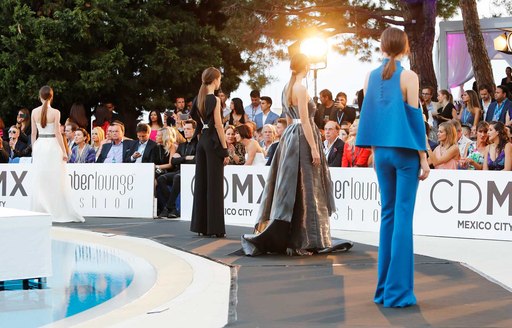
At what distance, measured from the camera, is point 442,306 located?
275 inches

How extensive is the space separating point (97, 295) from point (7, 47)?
17.2 meters

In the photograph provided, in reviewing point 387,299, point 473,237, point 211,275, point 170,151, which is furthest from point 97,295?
point 170,151

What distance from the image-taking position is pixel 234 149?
51.6 feet

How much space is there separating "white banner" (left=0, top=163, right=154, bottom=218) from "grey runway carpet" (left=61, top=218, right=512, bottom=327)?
485 cm

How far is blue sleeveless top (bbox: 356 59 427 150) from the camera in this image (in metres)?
6.82

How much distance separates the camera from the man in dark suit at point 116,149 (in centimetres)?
1667

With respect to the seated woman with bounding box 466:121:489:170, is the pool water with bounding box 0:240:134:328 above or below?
below

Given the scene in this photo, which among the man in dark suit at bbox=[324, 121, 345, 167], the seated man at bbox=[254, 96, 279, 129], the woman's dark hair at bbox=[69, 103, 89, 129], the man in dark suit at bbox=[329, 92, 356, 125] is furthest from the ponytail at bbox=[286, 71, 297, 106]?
the woman's dark hair at bbox=[69, 103, 89, 129]

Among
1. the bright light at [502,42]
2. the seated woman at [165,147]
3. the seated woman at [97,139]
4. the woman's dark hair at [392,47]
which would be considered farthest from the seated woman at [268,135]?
the woman's dark hair at [392,47]

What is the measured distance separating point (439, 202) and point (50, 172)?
222 inches

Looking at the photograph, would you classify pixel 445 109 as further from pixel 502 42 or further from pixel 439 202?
pixel 439 202

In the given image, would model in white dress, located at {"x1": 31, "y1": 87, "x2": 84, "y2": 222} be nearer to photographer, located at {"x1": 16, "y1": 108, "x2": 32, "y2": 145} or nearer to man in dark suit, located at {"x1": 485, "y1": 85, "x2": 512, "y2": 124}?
photographer, located at {"x1": 16, "y1": 108, "x2": 32, "y2": 145}

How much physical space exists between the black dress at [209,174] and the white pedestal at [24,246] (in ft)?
11.1

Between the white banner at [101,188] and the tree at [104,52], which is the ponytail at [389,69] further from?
the tree at [104,52]
